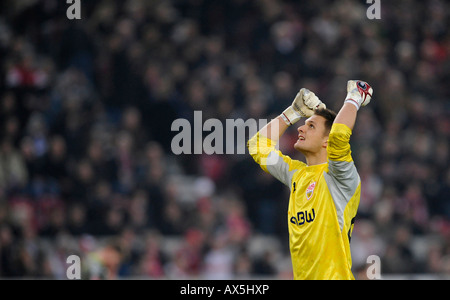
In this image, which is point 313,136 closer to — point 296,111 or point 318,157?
point 318,157

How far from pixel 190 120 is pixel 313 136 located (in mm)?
6222

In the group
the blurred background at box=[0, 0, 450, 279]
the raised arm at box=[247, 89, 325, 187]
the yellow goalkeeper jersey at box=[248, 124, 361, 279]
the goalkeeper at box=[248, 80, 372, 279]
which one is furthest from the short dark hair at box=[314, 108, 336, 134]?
the blurred background at box=[0, 0, 450, 279]

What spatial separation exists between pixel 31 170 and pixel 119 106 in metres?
1.92

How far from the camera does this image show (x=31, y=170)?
33.8 ft

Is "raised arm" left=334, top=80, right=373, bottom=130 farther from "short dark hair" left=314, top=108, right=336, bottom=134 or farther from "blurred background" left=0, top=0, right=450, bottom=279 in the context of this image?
"blurred background" left=0, top=0, right=450, bottom=279

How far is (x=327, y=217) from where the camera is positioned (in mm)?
4738

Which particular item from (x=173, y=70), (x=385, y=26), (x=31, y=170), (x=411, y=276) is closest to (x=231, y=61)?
(x=173, y=70)

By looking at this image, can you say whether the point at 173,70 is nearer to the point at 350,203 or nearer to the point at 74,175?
the point at 74,175

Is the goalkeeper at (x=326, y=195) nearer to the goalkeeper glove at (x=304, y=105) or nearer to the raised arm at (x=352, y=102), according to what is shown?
the raised arm at (x=352, y=102)

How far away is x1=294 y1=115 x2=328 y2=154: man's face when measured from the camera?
5031 millimetres

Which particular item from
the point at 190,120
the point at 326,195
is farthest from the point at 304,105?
the point at 190,120

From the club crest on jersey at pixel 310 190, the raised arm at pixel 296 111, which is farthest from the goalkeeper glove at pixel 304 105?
the club crest on jersey at pixel 310 190

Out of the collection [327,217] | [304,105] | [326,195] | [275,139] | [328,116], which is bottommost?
[327,217]

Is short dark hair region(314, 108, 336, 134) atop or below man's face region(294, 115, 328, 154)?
atop
